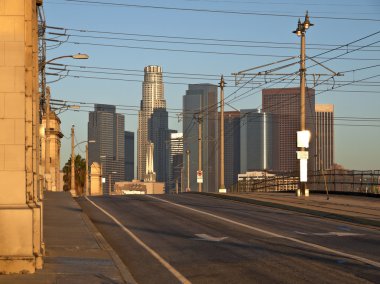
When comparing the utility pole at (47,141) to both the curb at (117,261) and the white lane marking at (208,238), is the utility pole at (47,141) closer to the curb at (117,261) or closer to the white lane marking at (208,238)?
the curb at (117,261)

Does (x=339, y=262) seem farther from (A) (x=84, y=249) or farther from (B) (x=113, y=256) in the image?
(A) (x=84, y=249)

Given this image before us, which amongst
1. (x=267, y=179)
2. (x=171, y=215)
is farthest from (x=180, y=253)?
(x=267, y=179)

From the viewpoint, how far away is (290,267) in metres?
16.7

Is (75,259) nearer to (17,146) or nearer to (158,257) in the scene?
(158,257)

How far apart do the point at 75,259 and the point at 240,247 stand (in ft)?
16.5

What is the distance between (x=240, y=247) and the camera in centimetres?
2098

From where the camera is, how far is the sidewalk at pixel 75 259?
14805 millimetres

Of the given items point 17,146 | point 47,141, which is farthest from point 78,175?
point 17,146

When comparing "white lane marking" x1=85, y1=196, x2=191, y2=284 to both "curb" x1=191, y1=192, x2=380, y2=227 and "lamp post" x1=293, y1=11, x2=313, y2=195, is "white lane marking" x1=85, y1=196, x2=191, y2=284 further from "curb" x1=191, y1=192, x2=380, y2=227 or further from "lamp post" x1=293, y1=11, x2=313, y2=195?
"lamp post" x1=293, y1=11, x2=313, y2=195

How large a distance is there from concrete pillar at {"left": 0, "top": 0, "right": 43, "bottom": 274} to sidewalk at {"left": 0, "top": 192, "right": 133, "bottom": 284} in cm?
56

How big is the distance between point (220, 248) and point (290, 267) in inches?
173

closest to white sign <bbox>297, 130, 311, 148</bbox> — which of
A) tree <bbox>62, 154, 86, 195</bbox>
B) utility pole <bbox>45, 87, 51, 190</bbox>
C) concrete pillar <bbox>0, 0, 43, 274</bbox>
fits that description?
utility pole <bbox>45, 87, 51, 190</bbox>

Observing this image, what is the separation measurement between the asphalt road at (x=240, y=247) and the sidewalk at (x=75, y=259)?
53 centimetres

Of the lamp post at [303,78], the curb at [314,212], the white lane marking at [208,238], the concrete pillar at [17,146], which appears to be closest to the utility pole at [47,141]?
the curb at [314,212]
